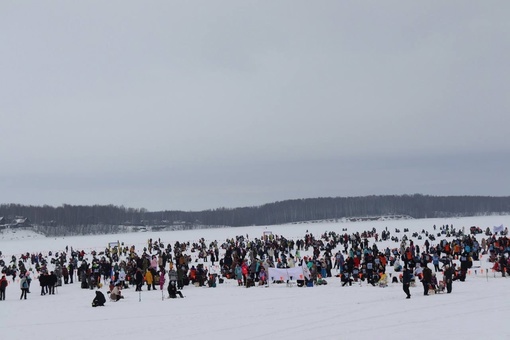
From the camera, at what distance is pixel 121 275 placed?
953 inches

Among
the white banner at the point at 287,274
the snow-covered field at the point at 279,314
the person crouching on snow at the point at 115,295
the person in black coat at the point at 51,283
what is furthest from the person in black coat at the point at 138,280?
the white banner at the point at 287,274

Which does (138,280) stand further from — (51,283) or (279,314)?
(279,314)

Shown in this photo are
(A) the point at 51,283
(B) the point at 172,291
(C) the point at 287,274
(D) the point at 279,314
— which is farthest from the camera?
(A) the point at 51,283

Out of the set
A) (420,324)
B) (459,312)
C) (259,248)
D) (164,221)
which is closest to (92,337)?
(420,324)

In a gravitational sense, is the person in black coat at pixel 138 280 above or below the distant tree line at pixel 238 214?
below

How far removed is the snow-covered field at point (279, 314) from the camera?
1185cm

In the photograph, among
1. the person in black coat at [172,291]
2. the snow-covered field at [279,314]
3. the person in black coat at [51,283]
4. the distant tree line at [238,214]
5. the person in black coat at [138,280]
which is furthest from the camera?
the distant tree line at [238,214]

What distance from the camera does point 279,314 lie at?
1480cm

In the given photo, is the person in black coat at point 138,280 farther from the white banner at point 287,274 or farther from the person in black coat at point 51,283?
the white banner at point 287,274

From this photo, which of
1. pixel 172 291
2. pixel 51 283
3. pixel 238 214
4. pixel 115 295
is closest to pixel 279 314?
pixel 172 291

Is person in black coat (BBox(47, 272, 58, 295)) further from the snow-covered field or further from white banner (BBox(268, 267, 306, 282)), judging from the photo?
white banner (BBox(268, 267, 306, 282))

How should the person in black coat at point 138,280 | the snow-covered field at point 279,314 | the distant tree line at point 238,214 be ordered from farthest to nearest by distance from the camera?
the distant tree line at point 238,214 < the person in black coat at point 138,280 < the snow-covered field at point 279,314

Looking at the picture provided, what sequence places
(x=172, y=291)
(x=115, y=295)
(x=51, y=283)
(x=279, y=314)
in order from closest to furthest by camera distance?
1. (x=279, y=314)
2. (x=172, y=291)
3. (x=115, y=295)
4. (x=51, y=283)

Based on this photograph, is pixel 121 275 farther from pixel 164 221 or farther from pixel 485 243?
pixel 164 221
